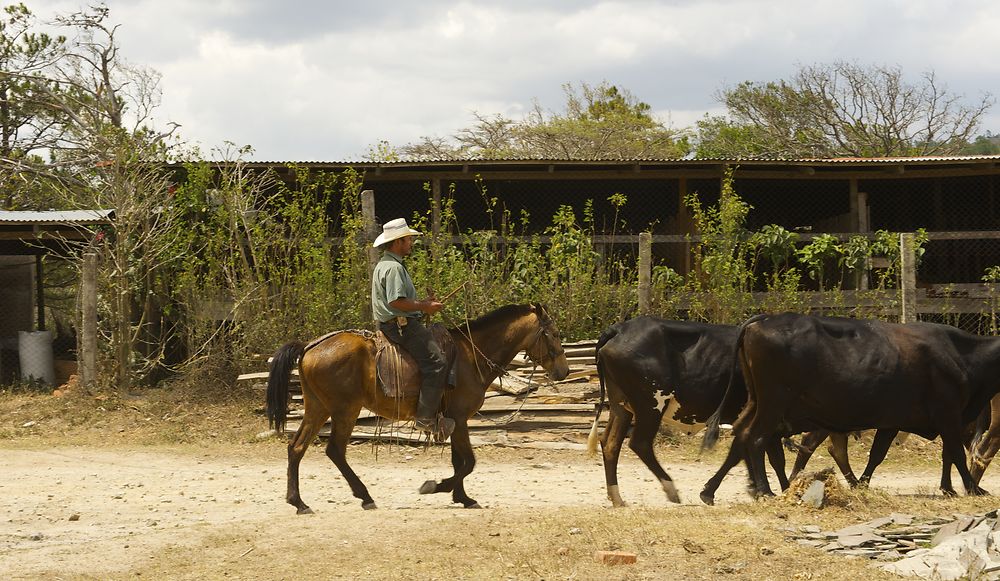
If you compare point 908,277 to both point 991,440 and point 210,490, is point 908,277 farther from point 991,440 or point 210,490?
point 210,490

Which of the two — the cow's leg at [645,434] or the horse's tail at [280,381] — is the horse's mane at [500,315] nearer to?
the cow's leg at [645,434]

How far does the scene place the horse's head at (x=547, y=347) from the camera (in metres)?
10.2

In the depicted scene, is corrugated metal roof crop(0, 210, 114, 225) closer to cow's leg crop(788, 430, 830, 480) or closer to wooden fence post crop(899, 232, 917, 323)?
cow's leg crop(788, 430, 830, 480)

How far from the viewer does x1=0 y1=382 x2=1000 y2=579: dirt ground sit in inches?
270

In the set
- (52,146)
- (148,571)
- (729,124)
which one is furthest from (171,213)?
(729,124)

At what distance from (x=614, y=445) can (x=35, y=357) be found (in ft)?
39.6

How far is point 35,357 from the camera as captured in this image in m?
18.0

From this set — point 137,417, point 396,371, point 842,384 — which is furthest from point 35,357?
point 842,384

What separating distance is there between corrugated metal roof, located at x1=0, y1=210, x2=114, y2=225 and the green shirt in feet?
27.3

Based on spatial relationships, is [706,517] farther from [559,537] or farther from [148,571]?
[148,571]

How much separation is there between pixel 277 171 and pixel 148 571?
1075 centimetres

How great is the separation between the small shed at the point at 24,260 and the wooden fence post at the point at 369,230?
15.8 ft

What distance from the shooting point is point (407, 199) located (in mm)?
20484

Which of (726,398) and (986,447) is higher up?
(726,398)
